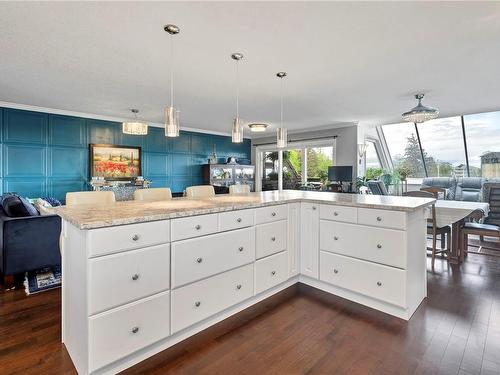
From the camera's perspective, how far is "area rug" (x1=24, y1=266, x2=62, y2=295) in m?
2.78

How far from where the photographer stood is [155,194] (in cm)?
275

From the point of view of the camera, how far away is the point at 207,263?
2.00 m

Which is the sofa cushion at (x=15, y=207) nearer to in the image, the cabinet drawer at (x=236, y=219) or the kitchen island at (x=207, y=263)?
the kitchen island at (x=207, y=263)

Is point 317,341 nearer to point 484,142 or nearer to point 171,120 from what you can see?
point 171,120

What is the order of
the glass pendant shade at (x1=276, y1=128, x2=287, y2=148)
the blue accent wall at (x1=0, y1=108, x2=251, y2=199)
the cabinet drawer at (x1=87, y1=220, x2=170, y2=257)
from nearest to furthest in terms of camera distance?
the cabinet drawer at (x1=87, y1=220, x2=170, y2=257)
the glass pendant shade at (x1=276, y1=128, x2=287, y2=148)
the blue accent wall at (x1=0, y1=108, x2=251, y2=199)

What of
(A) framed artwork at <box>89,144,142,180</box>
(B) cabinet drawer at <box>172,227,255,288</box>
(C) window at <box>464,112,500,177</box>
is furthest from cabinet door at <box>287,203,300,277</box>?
(C) window at <box>464,112,500,177</box>

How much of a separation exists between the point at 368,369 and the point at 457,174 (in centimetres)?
→ 748

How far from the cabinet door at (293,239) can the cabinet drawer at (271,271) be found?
0.09 m

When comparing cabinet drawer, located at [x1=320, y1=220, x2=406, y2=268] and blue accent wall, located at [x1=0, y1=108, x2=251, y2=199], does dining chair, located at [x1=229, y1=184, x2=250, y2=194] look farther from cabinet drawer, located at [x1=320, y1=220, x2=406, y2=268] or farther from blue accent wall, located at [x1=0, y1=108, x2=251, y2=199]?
blue accent wall, located at [x1=0, y1=108, x2=251, y2=199]

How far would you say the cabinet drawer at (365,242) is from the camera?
2.20m

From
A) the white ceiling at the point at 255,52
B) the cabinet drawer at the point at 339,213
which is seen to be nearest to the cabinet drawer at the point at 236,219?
the cabinet drawer at the point at 339,213

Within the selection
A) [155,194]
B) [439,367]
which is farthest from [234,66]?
[439,367]

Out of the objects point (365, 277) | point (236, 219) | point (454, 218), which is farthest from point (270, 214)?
point (454, 218)

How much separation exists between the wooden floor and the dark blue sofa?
42 cm
